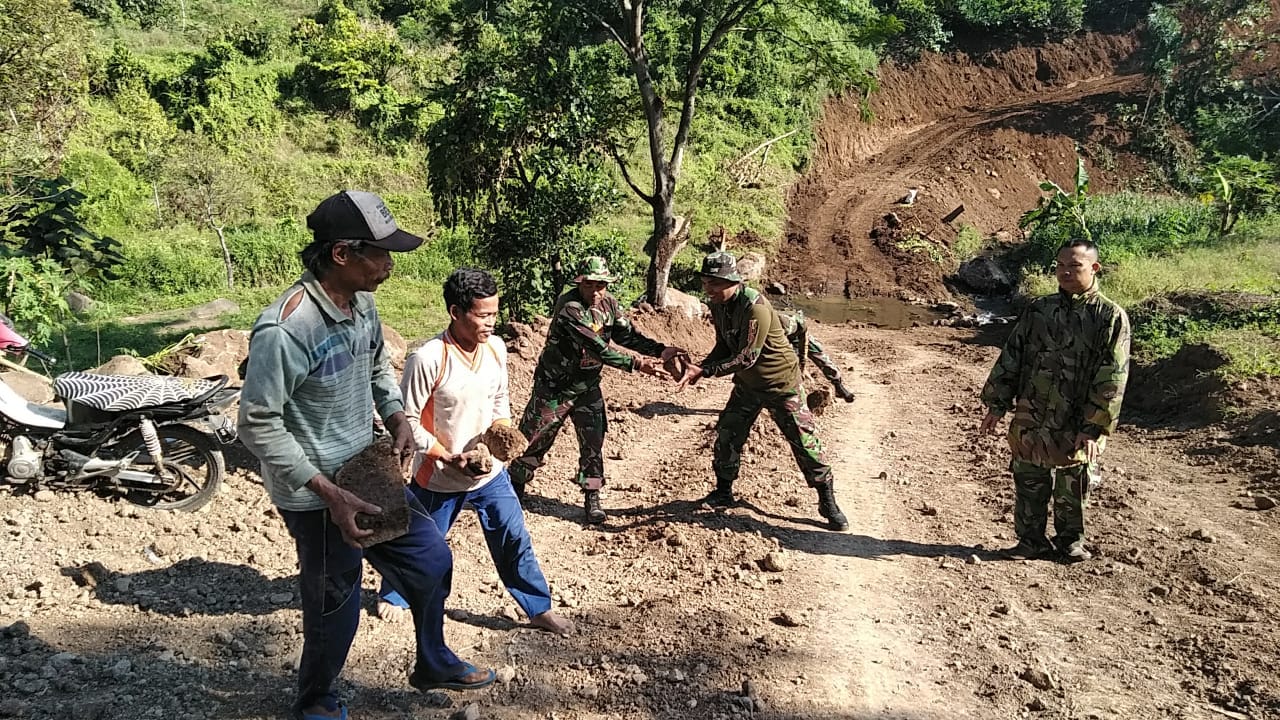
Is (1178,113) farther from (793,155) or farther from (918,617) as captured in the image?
(918,617)

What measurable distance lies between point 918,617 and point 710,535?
1.46 metres

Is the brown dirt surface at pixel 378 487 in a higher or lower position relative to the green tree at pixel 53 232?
lower

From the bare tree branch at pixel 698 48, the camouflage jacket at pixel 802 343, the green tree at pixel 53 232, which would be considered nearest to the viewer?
the green tree at pixel 53 232

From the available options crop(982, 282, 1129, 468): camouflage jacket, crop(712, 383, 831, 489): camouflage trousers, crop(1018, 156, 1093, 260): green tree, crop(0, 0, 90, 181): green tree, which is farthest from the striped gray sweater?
crop(1018, 156, 1093, 260): green tree

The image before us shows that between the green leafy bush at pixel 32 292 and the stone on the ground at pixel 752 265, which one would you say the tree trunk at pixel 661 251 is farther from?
the green leafy bush at pixel 32 292

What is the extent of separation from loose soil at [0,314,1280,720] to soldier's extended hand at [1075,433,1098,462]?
0.75m

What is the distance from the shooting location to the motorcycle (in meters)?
5.19

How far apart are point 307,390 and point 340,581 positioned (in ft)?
2.30

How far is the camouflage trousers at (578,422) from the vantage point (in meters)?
5.73

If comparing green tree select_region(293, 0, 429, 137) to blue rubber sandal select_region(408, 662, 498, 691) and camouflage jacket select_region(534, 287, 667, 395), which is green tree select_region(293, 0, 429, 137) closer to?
camouflage jacket select_region(534, 287, 667, 395)

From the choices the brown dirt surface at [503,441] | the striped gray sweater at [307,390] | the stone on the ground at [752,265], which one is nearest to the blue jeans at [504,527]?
the brown dirt surface at [503,441]

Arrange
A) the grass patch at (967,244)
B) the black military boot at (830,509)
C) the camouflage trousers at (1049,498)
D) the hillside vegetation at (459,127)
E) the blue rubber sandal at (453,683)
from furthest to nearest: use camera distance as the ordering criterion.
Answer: the grass patch at (967,244) → the hillside vegetation at (459,127) → the black military boot at (830,509) → the camouflage trousers at (1049,498) → the blue rubber sandal at (453,683)

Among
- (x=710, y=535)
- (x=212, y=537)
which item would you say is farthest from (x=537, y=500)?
(x=212, y=537)

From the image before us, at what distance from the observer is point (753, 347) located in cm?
546
